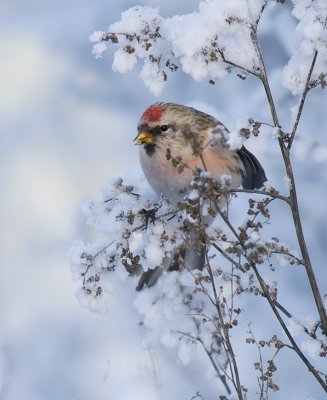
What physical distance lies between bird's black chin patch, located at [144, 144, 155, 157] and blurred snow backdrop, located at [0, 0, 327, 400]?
577 mm

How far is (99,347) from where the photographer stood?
364 cm

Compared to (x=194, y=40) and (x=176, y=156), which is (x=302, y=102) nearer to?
(x=194, y=40)

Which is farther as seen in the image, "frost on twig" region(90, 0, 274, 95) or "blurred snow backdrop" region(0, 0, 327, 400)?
"blurred snow backdrop" region(0, 0, 327, 400)

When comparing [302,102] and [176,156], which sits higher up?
[176,156]

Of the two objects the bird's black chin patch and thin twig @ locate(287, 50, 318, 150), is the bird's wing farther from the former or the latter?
thin twig @ locate(287, 50, 318, 150)

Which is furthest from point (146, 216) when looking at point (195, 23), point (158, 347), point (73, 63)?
point (73, 63)

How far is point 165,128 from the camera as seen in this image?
2.56m

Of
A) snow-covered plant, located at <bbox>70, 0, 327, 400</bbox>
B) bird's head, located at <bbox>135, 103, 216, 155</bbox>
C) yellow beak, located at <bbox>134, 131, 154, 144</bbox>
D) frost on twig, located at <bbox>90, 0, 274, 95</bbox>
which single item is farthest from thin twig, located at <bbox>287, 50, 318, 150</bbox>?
yellow beak, located at <bbox>134, 131, 154, 144</bbox>

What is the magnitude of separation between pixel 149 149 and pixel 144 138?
39 mm

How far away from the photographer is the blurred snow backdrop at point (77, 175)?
137 inches

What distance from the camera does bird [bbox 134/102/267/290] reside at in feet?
7.95

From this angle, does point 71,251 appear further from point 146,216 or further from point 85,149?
point 85,149

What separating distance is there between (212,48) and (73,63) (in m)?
3.28

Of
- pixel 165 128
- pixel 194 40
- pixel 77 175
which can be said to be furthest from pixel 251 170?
pixel 77 175
